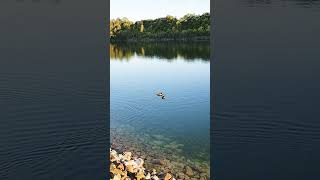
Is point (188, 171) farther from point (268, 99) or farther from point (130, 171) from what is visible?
point (268, 99)

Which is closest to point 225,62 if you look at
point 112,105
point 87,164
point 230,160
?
point 112,105

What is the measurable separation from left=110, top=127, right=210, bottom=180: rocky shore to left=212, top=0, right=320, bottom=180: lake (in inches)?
74.9

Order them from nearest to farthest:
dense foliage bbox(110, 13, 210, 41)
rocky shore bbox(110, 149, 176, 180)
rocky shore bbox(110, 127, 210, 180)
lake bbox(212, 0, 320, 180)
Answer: rocky shore bbox(110, 149, 176, 180) < lake bbox(212, 0, 320, 180) < rocky shore bbox(110, 127, 210, 180) < dense foliage bbox(110, 13, 210, 41)

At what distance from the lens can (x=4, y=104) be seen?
35156 millimetres

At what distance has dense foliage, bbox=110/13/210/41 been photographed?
182125 mm

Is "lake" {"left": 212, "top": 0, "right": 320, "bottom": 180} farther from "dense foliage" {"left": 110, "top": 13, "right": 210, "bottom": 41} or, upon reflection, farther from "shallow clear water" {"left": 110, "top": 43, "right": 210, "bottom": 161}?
"dense foliage" {"left": 110, "top": 13, "right": 210, "bottom": 41}

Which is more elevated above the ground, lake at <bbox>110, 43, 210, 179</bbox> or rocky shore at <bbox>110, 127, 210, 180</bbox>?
lake at <bbox>110, 43, 210, 179</bbox>

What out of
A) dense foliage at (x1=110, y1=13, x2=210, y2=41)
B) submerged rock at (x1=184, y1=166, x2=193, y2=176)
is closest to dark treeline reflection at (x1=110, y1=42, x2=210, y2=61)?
dense foliage at (x1=110, y1=13, x2=210, y2=41)

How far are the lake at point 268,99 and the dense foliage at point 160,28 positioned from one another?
106 meters

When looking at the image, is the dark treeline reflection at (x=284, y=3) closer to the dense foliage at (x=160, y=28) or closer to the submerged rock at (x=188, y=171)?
the submerged rock at (x=188, y=171)

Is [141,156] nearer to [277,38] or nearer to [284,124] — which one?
[284,124]

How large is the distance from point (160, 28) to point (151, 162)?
173m

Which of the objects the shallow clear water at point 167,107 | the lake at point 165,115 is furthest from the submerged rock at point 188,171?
the shallow clear water at point 167,107

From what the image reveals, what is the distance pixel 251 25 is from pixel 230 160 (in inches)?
2145
